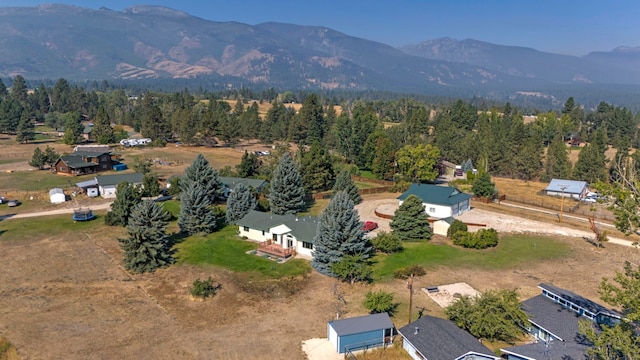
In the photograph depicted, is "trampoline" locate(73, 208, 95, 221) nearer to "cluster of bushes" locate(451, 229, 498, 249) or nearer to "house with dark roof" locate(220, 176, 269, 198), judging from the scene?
"house with dark roof" locate(220, 176, 269, 198)

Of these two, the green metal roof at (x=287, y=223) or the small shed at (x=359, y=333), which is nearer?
the small shed at (x=359, y=333)

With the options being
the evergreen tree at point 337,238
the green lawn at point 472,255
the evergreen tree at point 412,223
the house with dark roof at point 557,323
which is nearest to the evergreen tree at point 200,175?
the evergreen tree at point 337,238

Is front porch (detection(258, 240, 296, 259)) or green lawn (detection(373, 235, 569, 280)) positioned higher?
front porch (detection(258, 240, 296, 259))

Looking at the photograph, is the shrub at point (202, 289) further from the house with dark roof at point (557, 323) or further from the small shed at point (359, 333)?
A: the house with dark roof at point (557, 323)

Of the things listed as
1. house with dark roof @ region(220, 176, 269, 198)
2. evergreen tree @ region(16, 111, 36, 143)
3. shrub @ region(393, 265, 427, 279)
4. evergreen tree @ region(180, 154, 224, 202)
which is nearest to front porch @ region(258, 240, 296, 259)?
shrub @ region(393, 265, 427, 279)

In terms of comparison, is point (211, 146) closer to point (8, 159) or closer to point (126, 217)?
point (8, 159)

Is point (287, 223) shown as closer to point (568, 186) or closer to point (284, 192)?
point (284, 192)
